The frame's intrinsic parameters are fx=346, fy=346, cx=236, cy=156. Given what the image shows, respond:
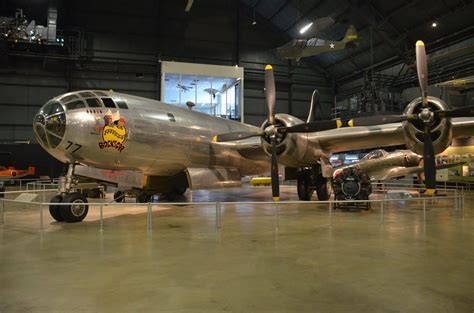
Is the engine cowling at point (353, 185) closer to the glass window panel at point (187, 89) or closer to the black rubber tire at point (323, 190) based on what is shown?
the black rubber tire at point (323, 190)

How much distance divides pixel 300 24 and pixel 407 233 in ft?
88.5

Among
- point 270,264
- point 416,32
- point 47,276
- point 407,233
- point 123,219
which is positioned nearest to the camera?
point 47,276

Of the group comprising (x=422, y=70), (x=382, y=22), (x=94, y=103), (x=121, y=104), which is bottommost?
(x=94, y=103)

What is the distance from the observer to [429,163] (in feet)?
30.1

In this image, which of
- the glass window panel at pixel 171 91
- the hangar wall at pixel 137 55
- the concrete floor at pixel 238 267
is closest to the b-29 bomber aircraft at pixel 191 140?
the concrete floor at pixel 238 267

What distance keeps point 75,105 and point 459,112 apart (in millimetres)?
10097

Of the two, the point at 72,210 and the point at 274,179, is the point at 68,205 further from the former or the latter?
the point at 274,179

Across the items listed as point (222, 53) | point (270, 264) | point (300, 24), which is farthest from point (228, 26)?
point (270, 264)

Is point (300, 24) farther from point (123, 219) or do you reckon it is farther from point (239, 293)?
point (239, 293)

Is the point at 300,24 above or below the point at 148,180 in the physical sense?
above

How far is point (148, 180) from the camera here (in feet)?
42.3

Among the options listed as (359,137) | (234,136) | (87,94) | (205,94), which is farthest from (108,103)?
(205,94)

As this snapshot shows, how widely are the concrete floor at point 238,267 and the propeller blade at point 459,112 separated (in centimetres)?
284

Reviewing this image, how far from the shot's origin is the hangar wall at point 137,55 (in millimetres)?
28922
